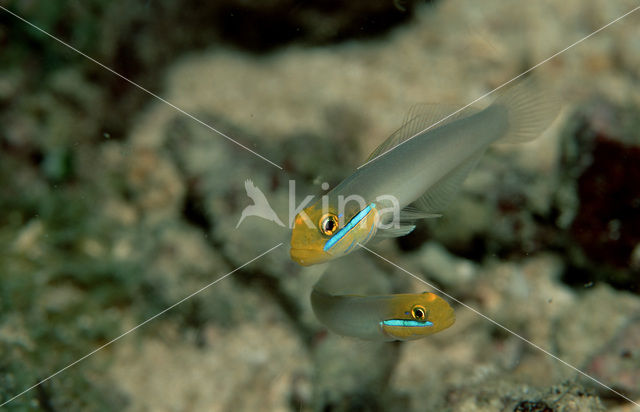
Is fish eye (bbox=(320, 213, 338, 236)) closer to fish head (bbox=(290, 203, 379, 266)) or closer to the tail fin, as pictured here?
fish head (bbox=(290, 203, 379, 266))

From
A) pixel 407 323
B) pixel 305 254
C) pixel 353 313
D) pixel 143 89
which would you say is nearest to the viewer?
pixel 305 254

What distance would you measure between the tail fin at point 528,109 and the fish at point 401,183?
0.08 m

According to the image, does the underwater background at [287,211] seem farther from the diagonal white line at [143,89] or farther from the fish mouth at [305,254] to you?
the fish mouth at [305,254]

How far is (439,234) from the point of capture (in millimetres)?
2938

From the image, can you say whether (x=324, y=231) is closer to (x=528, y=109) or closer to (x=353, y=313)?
(x=353, y=313)

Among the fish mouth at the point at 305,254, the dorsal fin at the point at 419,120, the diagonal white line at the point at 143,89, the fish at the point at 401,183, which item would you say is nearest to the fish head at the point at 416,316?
the fish at the point at 401,183

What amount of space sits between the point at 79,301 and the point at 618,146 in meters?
3.60

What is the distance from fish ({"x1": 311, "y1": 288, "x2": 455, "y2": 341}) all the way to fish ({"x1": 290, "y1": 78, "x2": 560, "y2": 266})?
276mm

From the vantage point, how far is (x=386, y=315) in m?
1.88

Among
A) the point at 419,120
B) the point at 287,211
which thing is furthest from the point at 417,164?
the point at 287,211

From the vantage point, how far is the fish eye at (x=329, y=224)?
69.2 inches

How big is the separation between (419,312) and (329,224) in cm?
54

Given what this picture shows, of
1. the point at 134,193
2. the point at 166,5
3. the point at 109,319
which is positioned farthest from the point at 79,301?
the point at 166,5

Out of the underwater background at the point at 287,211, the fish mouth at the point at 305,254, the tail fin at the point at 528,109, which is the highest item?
the tail fin at the point at 528,109
